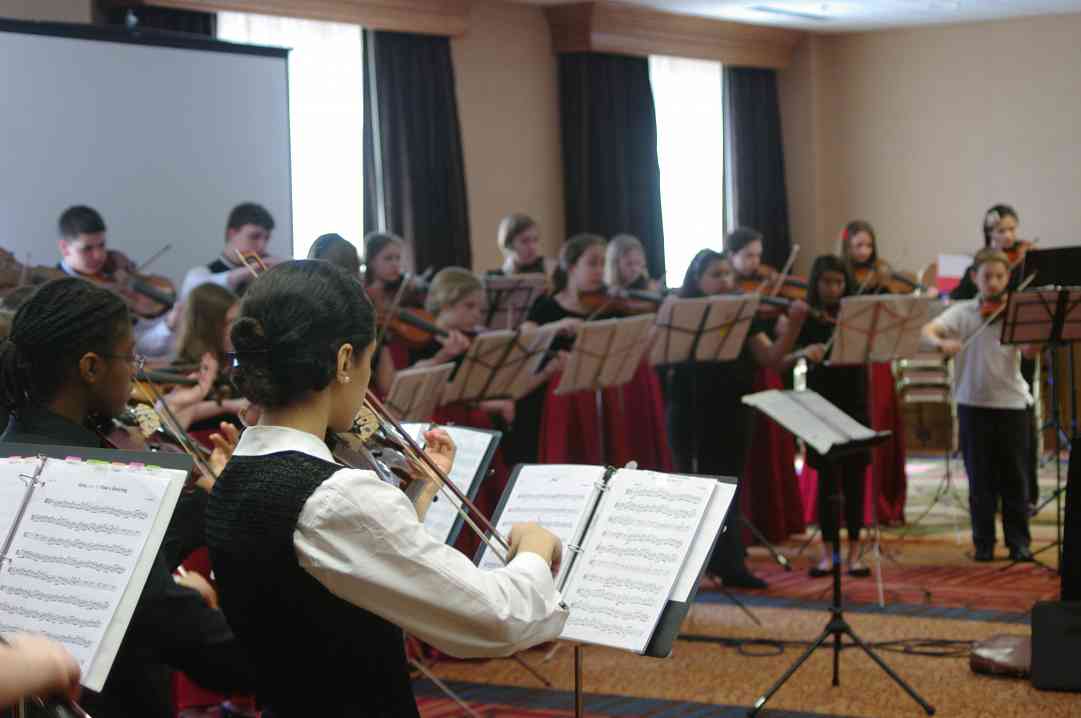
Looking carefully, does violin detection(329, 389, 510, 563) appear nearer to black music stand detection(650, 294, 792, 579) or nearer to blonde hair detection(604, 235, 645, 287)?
black music stand detection(650, 294, 792, 579)

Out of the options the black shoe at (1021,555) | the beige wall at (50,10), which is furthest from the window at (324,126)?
the black shoe at (1021,555)

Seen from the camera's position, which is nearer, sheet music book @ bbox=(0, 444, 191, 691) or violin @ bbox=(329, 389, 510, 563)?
sheet music book @ bbox=(0, 444, 191, 691)

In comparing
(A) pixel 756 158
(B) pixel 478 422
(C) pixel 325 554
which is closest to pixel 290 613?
(C) pixel 325 554

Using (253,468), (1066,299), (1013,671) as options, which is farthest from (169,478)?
(1066,299)

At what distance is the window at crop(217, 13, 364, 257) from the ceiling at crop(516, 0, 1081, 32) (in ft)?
5.59

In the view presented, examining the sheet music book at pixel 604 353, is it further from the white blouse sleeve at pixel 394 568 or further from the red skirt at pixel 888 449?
the white blouse sleeve at pixel 394 568

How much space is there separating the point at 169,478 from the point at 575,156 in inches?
338

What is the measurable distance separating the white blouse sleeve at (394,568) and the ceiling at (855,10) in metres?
8.63

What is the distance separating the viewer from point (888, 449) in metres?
6.91

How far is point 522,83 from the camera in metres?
9.99

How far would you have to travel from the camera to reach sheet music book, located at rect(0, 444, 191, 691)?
173 cm

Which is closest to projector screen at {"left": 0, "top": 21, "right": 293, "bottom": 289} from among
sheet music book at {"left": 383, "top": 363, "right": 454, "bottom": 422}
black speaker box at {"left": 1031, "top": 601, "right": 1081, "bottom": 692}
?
sheet music book at {"left": 383, "top": 363, "right": 454, "bottom": 422}

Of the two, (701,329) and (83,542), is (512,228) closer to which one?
(701,329)

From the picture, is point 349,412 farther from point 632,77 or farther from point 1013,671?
point 632,77
